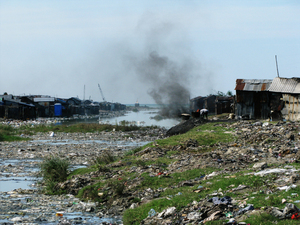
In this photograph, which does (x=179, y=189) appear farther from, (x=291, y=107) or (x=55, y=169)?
(x=291, y=107)

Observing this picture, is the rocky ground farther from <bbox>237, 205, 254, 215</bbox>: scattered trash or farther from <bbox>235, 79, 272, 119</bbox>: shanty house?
<bbox>235, 79, 272, 119</bbox>: shanty house

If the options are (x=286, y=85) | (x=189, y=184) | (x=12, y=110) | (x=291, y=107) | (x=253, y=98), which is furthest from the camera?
(x=12, y=110)

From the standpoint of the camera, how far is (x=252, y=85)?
26.7m

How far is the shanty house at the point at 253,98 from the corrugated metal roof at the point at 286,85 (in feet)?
4.15

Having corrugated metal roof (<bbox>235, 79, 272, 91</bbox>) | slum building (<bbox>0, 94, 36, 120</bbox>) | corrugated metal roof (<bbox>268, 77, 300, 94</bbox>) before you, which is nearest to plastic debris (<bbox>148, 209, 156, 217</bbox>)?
corrugated metal roof (<bbox>268, 77, 300, 94</bbox>)

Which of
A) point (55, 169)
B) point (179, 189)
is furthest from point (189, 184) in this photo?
point (55, 169)

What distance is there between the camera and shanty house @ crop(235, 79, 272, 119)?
25.9m

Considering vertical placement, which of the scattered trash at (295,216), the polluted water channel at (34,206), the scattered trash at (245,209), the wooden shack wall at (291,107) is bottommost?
the polluted water channel at (34,206)

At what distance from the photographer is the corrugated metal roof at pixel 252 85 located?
25.9 m

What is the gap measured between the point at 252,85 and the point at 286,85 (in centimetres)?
412

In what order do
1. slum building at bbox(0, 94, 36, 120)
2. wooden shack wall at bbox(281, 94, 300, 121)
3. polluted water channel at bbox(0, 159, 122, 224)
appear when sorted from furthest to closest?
slum building at bbox(0, 94, 36, 120), wooden shack wall at bbox(281, 94, 300, 121), polluted water channel at bbox(0, 159, 122, 224)

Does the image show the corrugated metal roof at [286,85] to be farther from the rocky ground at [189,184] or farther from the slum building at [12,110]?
the slum building at [12,110]

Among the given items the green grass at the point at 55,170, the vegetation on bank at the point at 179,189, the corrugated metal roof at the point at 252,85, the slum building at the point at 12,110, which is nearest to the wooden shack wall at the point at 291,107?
the corrugated metal roof at the point at 252,85

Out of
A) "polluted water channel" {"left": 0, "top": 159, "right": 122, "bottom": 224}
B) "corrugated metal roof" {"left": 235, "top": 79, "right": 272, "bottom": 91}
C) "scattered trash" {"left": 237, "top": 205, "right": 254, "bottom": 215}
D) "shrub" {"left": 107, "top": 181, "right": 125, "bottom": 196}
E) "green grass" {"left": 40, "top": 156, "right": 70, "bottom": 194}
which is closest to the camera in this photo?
"scattered trash" {"left": 237, "top": 205, "right": 254, "bottom": 215}
